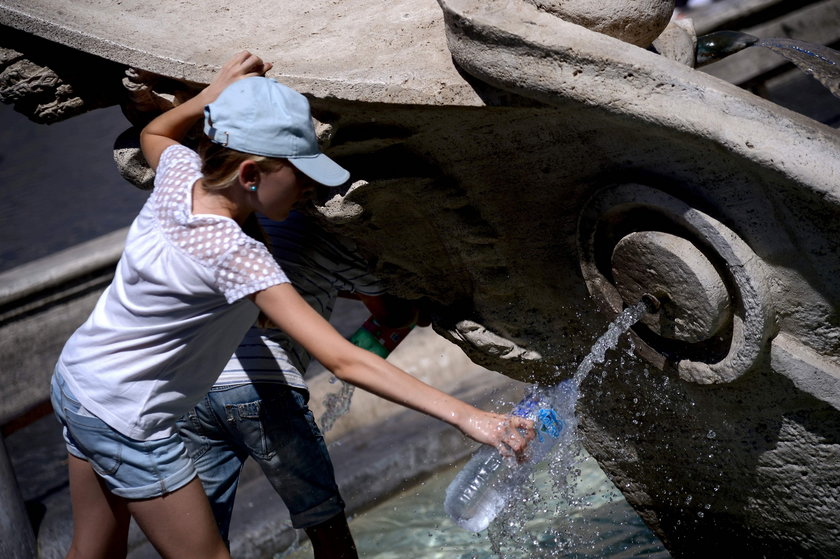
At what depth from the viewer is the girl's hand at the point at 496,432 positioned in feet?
4.75

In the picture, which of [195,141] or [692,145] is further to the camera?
[195,141]

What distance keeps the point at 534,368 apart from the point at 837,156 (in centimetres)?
88

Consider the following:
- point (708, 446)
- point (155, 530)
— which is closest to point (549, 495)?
point (708, 446)

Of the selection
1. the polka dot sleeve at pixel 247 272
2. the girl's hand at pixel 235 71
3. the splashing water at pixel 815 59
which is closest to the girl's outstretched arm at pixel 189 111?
the girl's hand at pixel 235 71

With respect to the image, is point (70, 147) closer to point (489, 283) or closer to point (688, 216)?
point (489, 283)

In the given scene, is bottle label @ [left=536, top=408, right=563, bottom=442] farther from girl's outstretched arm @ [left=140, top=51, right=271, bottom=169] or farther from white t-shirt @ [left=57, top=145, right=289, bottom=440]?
girl's outstretched arm @ [left=140, top=51, right=271, bottom=169]

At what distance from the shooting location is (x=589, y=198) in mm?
1803

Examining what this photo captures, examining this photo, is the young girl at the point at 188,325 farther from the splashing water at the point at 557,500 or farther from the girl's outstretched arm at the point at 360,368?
the splashing water at the point at 557,500

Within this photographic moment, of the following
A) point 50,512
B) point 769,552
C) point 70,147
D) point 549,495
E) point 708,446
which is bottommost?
point 70,147

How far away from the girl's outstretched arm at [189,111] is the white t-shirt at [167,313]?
0.35 ft

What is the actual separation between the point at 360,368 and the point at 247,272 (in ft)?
0.74

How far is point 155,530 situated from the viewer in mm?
1812

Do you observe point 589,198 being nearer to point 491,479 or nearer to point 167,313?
point 491,479

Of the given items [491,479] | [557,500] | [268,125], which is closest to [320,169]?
[268,125]
